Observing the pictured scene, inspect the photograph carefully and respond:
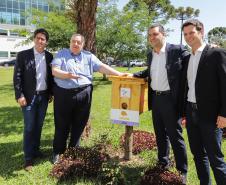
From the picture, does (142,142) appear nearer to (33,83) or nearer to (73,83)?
(73,83)

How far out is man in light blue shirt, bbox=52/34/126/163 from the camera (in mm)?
4879

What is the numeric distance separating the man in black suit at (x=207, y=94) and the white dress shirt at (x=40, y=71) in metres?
2.34

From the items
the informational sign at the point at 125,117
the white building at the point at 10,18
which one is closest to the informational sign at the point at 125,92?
the informational sign at the point at 125,117

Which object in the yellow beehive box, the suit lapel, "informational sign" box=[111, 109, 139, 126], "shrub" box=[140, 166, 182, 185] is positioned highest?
the suit lapel

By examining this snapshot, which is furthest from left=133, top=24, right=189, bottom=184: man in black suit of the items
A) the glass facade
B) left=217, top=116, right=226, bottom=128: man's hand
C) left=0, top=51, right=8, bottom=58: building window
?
left=0, top=51, right=8, bottom=58: building window

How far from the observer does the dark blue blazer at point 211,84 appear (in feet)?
11.5

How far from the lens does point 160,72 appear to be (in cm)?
444

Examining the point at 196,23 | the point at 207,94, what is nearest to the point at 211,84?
the point at 207,94

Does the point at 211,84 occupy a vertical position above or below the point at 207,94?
above

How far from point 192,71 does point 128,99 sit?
1.34m

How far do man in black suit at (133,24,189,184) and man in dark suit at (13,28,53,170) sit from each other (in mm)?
1662

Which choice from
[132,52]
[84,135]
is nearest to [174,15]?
[132,52]

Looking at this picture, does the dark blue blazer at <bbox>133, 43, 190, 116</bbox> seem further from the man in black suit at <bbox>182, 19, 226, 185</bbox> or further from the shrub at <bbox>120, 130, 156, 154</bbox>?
the shrub at <bbox>120, 130, 156, 154</bbox>

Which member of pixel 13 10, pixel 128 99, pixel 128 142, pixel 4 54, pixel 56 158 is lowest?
pixel 4 54
